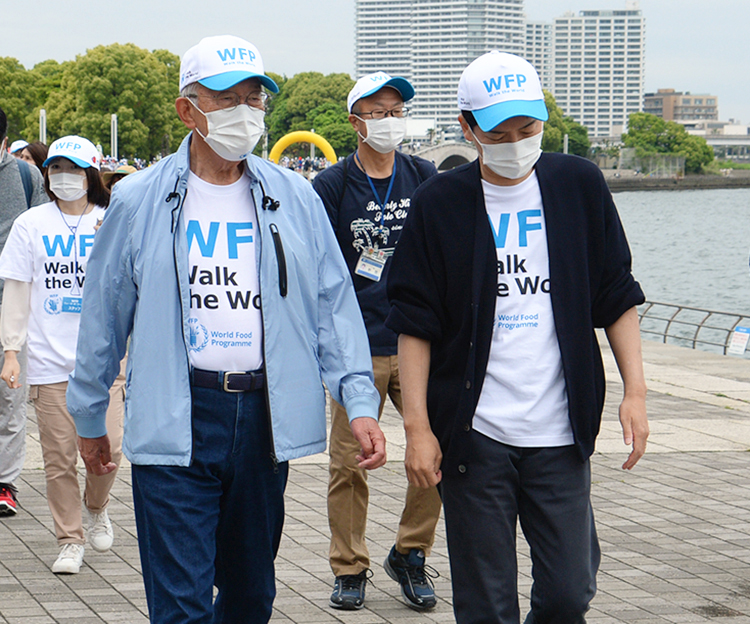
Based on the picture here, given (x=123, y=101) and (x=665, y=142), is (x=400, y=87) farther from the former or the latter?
(x=665, y=142)

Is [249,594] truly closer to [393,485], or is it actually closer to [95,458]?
[95,458]

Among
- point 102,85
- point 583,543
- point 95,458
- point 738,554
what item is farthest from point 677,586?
point 102,85

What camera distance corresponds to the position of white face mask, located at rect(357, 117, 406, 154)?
5133 mm

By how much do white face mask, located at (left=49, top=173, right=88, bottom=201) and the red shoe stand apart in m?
1.74

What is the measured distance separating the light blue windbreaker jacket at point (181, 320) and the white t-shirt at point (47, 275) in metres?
2.25

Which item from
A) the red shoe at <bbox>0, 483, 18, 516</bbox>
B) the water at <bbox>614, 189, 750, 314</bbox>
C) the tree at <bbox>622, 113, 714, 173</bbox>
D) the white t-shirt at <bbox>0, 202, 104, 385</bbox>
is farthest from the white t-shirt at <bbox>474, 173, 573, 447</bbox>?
the tree at <bbox>622, 113, 714, 173</bbox>

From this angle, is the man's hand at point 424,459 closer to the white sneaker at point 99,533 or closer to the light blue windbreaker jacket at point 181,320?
the light blue windbreaker jacket at point 181,320

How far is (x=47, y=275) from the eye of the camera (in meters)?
5.59

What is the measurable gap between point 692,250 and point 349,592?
66.8 metres

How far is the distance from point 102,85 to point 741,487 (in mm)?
78447

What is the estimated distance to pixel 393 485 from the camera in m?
7.29

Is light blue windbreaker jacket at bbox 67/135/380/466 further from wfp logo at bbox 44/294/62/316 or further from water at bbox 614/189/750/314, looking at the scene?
water at bbox 614/189/750/314

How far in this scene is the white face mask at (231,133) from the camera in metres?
3.33

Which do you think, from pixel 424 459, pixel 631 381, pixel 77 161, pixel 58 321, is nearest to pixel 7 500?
pixel 58 321
